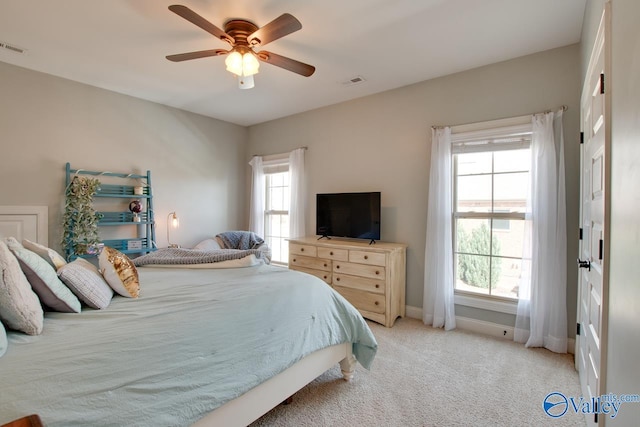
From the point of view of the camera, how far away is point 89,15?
222 centimetres

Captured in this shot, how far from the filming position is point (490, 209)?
302 centimetres

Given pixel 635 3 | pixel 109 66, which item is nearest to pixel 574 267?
pixel 635 3

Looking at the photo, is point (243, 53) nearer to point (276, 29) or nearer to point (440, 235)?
point (276, 29)

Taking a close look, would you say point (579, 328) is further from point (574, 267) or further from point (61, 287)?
point (61, 287)

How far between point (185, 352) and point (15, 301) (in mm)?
677

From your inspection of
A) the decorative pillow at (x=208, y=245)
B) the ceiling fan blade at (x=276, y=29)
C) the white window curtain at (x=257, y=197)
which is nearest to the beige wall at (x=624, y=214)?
the ceiling fan blade at (x=276, y=29)

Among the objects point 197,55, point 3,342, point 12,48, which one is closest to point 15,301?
point 3,342

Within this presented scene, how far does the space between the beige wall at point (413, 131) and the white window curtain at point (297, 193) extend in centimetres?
11

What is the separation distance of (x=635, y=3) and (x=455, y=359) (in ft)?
8.09

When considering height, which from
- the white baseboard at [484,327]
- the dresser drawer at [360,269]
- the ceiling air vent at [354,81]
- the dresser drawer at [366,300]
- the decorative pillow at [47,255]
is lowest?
the white baseboard at [484,327]

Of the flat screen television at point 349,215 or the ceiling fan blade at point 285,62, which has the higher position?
the ceiling fan blade at point 285,62

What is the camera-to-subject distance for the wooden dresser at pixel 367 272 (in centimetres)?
313

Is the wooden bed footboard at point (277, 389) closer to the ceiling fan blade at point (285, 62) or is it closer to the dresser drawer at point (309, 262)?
the dresser drawer at point (309, 262)

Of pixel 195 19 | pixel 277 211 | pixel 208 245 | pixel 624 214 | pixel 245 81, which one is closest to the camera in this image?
pixel 624 214
